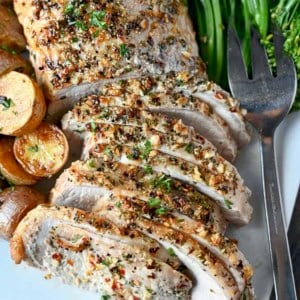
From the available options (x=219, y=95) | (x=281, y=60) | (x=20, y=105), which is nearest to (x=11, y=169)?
(x=20, y=105)

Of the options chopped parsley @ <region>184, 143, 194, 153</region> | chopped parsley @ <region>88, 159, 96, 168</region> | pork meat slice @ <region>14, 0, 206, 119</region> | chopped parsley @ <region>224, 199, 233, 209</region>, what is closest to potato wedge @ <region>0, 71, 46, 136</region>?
pork meat slice @ <region>14, 0, 206, 119</region>

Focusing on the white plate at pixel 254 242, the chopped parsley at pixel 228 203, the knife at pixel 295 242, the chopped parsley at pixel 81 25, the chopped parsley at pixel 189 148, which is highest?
the chopped parsley at pixel 81 25

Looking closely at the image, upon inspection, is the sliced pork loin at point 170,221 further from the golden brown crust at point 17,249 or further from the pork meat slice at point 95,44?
the pork meat slice at point 95,44

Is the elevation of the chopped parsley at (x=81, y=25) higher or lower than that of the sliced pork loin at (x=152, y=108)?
higher

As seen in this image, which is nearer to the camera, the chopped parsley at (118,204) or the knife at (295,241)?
the chopped parsley at (118,204)

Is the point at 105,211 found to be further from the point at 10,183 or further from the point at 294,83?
the point at 294,83

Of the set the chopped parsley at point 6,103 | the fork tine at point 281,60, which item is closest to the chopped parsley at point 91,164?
the chopped parsley at point 6,103

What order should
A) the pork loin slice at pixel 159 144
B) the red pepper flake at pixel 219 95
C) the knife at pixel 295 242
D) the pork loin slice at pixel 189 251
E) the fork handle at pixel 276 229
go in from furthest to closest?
the knife at pixel 295 242 < the red pepper flake at pixel 219 95 < the fork handle at pixel 276 229 < the pork loin slice at pixel 159 144 < the pork loin slice at pixel 189 251
